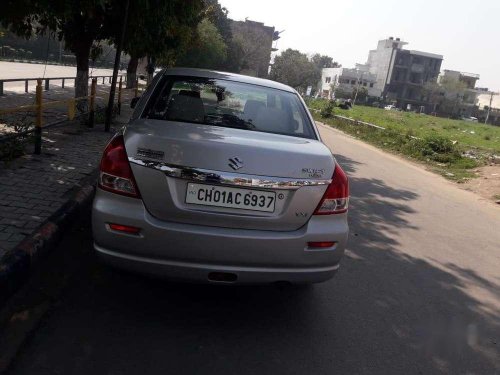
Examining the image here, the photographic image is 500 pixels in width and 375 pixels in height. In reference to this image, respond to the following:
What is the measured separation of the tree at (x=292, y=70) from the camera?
285ft

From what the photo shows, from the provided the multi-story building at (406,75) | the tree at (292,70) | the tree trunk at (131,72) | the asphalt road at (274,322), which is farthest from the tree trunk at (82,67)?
the multi-story building at (406,75)

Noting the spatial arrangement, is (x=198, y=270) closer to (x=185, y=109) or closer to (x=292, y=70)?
(x=185, y=109)

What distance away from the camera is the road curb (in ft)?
10.6

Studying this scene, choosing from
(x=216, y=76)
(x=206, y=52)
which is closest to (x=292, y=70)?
(x=206, y=52)

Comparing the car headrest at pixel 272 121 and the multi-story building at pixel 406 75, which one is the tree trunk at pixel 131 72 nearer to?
the car headrest at pixel 272 121

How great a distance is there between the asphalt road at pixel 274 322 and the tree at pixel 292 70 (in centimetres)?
8214

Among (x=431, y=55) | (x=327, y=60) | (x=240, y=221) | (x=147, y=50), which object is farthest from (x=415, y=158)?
(x=327, y=60)

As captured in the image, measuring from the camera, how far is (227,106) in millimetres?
3963

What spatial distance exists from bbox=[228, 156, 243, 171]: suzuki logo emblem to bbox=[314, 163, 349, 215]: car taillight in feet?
1.93

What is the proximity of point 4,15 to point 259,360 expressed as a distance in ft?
22.0

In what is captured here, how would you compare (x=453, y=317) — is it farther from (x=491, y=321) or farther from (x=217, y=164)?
(x=217, y=164)

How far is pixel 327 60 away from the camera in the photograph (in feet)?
465

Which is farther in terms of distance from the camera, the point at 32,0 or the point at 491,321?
the point at 32,0

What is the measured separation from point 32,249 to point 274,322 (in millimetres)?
1912
